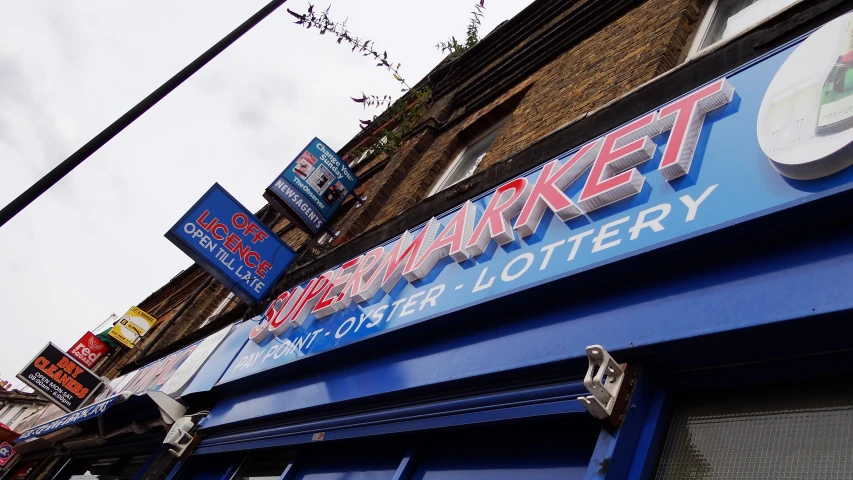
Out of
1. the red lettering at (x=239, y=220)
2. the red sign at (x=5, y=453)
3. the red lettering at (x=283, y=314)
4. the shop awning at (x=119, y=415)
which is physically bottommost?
the red sign at (x=5, y=453)

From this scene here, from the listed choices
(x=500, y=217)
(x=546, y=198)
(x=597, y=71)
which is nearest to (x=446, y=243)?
(x=500, y=217)

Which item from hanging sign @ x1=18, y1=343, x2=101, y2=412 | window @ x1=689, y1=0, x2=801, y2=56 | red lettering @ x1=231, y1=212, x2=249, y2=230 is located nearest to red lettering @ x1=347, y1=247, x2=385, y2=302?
red lettering @ x1=231, y1=212, x2=249, y2=230

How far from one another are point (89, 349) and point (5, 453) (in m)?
3.64

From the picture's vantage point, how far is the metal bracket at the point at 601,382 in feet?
7.21

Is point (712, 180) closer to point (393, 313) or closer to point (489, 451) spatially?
point (489, 451)

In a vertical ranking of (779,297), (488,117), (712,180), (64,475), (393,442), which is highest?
(488,117)

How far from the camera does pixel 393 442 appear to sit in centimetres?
361

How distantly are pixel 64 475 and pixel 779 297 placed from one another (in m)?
A: 11.2

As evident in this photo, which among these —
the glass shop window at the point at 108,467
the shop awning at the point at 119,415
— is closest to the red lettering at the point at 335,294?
the shop awning at the point at 119,415

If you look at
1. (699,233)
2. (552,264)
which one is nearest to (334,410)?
(552,264)

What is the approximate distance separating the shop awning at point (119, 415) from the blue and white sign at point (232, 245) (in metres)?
1.44

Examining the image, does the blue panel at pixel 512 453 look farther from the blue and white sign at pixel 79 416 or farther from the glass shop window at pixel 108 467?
the glass shop window at pixel 108 467

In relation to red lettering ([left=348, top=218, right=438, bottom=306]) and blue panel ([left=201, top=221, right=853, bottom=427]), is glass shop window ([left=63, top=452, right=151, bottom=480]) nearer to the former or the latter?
red lettering ([left=348, top=218, right=438, bottom=306])

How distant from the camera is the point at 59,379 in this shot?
10.4 metres
